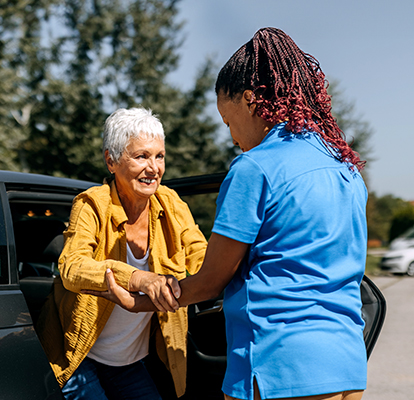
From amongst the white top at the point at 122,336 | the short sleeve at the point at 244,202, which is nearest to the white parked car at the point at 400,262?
the white top at the point at 122,336

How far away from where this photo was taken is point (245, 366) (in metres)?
1.28

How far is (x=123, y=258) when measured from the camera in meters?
1.98

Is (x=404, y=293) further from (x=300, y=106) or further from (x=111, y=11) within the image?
(x=111, y=11)

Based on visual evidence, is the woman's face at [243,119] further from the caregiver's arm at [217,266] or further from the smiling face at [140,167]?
the smiling face at [140,167]

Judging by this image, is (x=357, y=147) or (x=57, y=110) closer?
(x=57, y=110)

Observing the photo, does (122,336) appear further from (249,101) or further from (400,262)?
(400,262)

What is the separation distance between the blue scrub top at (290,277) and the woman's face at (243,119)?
143mm

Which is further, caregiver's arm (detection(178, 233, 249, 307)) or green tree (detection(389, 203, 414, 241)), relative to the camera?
green tree (detection(389, 203, 414, 241))

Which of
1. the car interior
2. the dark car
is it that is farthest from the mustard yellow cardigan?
the car interior

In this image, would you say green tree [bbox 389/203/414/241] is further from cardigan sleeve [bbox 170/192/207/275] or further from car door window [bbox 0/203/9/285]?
car door window [bbox 0/203/9/285]

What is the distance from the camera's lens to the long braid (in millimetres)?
1401

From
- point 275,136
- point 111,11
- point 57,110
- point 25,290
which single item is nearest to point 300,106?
→ point 275,136

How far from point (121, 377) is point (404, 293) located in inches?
384

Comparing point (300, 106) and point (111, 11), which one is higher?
point (111, 11)
